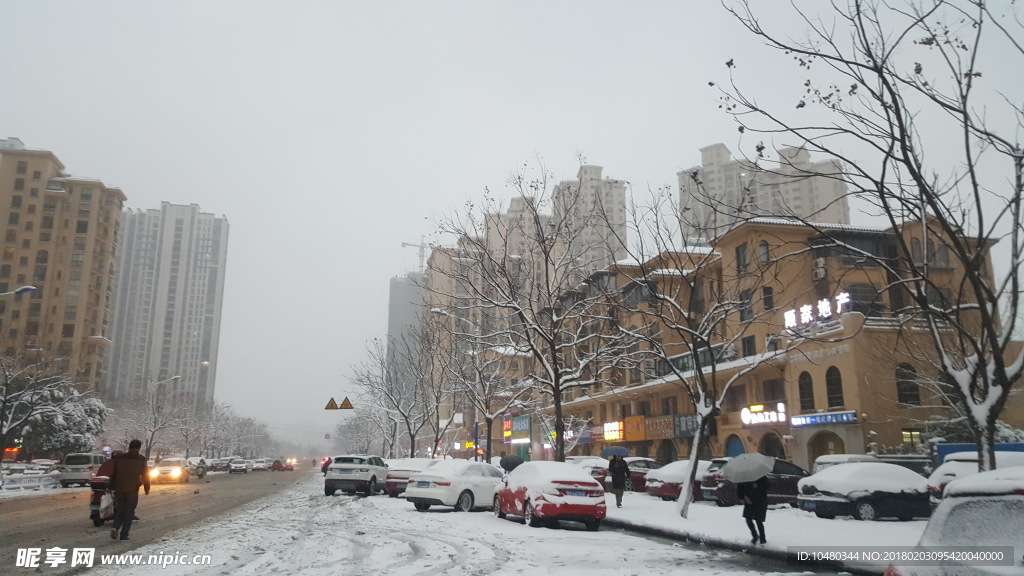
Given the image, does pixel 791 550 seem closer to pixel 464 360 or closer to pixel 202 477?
pixel 464 360

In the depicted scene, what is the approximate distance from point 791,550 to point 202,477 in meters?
48.3

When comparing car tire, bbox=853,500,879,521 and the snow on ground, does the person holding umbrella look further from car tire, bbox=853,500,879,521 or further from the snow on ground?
car tire, bbox=853,500,879,521

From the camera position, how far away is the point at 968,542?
425cm

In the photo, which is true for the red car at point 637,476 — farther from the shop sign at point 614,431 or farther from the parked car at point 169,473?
the parked car at point 169,473

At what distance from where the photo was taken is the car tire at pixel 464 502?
19.1 metres

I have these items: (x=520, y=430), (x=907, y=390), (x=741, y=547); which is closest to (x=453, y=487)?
(x=741, y=547)

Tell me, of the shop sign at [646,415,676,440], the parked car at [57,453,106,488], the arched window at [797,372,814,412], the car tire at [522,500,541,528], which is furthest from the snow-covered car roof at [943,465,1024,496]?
the shop sign at [646,415,676,440]

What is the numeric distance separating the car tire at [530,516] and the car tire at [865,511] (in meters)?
7.52

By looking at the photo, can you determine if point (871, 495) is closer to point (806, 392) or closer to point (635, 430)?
point (806, 392)

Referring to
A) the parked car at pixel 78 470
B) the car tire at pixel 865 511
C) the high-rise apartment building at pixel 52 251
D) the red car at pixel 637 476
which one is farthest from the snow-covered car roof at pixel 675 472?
the high-rise apartment building at pixel 52 251

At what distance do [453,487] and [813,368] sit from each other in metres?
20.6

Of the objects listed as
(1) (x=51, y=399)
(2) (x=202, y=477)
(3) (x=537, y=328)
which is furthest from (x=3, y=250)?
(3) (x=537, y=328)

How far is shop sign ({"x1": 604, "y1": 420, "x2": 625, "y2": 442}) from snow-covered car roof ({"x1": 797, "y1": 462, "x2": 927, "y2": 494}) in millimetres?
32538

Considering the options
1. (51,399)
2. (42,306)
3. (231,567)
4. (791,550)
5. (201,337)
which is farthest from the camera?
(201,337)
